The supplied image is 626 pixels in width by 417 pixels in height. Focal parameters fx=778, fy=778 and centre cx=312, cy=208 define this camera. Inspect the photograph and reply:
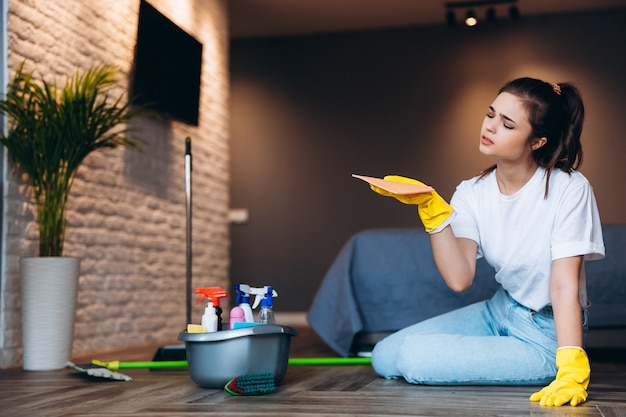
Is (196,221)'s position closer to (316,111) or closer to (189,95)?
(189,95)

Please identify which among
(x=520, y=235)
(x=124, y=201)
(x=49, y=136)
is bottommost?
(x=520, y=235)

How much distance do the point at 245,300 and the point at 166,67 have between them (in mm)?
2569

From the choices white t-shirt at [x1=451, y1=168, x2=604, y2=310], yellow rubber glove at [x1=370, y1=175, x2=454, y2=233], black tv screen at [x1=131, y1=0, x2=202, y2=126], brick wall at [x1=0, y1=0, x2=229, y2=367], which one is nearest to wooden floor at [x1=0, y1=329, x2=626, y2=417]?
white t-shirt at [x1=451, y1=168, x2=604, y2=310]

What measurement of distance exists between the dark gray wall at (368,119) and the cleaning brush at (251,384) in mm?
4171

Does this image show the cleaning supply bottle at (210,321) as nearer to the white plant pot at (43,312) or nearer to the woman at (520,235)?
the woman at (520,235)

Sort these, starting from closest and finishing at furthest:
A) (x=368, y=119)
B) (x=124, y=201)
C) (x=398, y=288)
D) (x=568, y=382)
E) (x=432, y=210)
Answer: (x=568, y=382), (x=432, y=210), (x=398, y=288), (x=124, y=201), (x=368, y=119)

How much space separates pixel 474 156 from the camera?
6180 millimetres

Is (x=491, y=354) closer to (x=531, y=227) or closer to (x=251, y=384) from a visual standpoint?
(x=531, y=227)

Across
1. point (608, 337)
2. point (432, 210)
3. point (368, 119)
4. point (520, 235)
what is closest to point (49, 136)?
point (432, 210)

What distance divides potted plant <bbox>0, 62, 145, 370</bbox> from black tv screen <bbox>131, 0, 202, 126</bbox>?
969 mm

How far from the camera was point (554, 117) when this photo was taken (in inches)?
83.4

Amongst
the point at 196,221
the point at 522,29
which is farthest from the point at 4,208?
A: the point at 522,29

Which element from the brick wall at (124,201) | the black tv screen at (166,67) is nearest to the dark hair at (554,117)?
the brick wall at (124,201)

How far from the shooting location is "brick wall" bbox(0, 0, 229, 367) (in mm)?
3193
